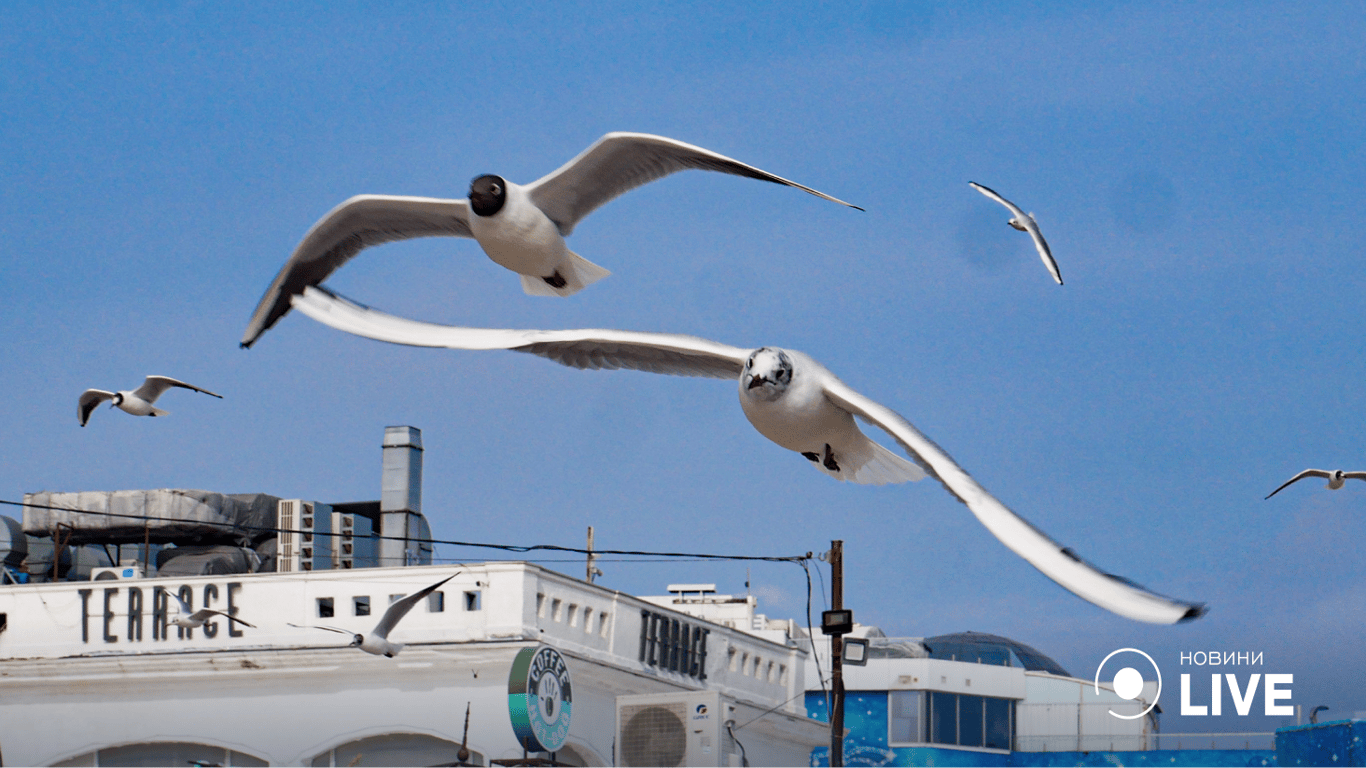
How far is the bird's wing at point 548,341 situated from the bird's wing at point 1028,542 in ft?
6.48

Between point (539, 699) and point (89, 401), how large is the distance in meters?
8.18

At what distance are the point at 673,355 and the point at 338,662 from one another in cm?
1964

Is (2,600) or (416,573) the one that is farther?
(2,600)

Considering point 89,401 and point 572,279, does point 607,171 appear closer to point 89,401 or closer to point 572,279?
point 572,279

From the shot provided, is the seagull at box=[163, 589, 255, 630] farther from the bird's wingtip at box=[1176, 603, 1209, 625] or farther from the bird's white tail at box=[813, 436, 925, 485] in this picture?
the bird's wingtip at box=[1176, 603, 1209, 625]

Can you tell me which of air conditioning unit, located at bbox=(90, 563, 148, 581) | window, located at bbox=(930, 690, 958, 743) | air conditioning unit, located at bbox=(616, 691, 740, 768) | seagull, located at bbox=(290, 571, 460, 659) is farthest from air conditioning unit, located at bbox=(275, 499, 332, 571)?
window, located at bbox=(930, 690, 958, 743)

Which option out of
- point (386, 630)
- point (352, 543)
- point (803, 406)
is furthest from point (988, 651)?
point (803, 406)

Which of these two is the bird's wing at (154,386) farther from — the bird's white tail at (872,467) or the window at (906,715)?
the window at (906,715)

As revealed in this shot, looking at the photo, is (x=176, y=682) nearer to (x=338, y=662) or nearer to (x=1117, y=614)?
(x=338, y=662)

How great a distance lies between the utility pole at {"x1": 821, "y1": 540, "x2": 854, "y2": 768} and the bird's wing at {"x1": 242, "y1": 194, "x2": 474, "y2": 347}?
10.6 meters

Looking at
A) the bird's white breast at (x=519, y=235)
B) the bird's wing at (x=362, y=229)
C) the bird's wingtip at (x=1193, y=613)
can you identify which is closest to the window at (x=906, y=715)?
the bird's wing at (x=362, y=229)

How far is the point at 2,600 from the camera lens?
115 ft

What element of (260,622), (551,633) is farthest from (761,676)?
(260,622)

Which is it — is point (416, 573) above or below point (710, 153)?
below
